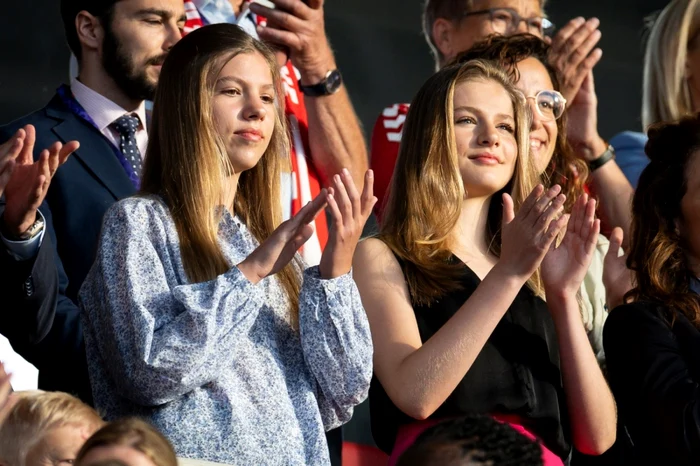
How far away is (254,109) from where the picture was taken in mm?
3354

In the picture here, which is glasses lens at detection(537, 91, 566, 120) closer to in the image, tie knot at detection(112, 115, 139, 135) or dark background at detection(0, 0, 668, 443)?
tie knot at detection(112, 115, 139, 135)

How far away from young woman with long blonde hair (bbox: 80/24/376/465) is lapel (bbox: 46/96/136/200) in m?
0.44

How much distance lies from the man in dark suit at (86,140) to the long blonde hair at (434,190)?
2.61 feet

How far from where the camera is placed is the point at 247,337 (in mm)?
3078

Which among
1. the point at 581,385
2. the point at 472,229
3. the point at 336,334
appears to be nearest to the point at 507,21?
the point at 472,229

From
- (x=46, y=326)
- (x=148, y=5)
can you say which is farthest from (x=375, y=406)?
(x=148, y=5)

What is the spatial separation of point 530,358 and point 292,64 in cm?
144

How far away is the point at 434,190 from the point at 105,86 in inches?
46.3

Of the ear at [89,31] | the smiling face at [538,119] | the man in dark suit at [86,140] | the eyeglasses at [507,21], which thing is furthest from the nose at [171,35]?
the eyeglasses at [507,21]

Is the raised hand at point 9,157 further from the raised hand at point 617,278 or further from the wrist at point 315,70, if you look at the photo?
the raised hand at point 617,278

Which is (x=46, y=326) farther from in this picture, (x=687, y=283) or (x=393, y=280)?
(x=687, y=283)

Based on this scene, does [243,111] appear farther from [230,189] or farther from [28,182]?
[28,182]

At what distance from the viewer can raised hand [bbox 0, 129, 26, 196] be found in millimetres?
3086

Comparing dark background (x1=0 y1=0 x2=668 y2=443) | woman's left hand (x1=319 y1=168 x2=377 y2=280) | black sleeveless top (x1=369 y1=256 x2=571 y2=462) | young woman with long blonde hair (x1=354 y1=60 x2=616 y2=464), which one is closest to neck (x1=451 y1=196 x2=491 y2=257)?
young woman with long blonde hair (x1=354 y1=60 x2=616 y2=464)
